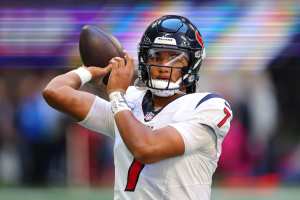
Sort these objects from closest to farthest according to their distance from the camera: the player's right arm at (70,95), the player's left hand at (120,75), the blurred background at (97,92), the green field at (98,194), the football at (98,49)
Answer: the player's left hand at (120,75)
the player's right arm at (70,95)
the football at (98,49)
the green field at (98,194)
the blurred background at (97,92)

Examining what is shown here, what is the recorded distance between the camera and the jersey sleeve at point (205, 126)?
11.3 ft

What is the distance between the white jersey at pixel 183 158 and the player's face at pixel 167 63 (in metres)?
0.12

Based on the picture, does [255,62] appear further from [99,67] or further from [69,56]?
[99,67]

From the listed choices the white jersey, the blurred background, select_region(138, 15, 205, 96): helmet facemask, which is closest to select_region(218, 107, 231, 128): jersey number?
the white jersey

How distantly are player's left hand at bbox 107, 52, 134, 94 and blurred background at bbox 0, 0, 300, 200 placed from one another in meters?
6.04

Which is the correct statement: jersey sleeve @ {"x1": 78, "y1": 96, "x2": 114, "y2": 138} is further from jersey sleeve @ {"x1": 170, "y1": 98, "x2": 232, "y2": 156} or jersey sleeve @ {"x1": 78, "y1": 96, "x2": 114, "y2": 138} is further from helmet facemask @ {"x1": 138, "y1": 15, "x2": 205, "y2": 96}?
jersey sleeve @ {"x1": 170, "y1": 98, "x2": 232, "y2": 156}

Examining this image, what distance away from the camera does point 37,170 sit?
397 inches

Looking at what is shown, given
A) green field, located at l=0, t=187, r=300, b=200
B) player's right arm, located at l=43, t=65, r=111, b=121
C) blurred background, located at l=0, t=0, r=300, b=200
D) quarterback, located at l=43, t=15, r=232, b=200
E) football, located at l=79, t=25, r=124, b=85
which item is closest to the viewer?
quarterback, located at l=43, t=15, r=232, b=200

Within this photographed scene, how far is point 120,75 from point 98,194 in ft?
19.4

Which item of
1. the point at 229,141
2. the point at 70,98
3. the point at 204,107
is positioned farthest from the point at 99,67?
the point at 229,141

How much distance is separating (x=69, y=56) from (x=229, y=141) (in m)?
1.91

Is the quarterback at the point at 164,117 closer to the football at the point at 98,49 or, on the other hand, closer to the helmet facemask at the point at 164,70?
the helmet facemask at the point at 164,70

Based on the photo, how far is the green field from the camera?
9.01 metres

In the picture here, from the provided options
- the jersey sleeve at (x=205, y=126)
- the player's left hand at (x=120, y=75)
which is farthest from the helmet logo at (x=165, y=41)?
the jersey sleeve at (x=205, y=126)
